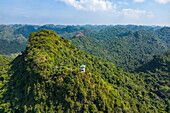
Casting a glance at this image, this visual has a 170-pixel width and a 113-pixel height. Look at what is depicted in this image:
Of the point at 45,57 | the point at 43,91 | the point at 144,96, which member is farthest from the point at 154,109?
the point at 45,57

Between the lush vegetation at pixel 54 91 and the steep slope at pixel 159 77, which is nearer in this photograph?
the lush vegetation at pixel 54 91

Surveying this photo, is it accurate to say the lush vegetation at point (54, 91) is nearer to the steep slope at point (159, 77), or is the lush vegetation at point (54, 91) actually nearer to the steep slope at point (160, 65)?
the steep slope at point (159, 77)

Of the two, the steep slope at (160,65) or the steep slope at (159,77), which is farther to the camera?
the steep slope at (160,65)

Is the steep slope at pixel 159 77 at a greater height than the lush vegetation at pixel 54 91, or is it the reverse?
the lush vegetation at pixel 54 91

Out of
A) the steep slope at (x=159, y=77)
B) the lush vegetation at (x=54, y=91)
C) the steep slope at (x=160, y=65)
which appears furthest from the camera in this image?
the steep slope at (x=160, y=65)

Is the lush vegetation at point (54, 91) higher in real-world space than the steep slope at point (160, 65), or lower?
higher

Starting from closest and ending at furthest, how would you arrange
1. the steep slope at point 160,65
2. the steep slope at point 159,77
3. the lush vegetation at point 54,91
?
the lush vegetation at point 54,91 → the steep slope at point 159,77 → the steep slope at point 160,65

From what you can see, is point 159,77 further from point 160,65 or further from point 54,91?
point 54,91

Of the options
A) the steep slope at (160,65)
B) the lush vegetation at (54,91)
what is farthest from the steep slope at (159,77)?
the lush vegetation at (54,91)

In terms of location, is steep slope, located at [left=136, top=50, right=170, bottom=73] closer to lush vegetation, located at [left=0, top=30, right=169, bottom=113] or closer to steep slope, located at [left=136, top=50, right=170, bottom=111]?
steep slope, located at [left=136, top=50, right=170, bottom=111]

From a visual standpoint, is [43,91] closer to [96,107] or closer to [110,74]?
[96,107]

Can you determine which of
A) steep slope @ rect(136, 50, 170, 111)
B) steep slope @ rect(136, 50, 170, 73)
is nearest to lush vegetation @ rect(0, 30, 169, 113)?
steep slope @ rect(136, 50, 170, 111)

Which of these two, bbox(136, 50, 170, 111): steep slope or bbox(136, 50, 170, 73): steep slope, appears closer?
bbox(136, 50, 170, 111): steep slope
